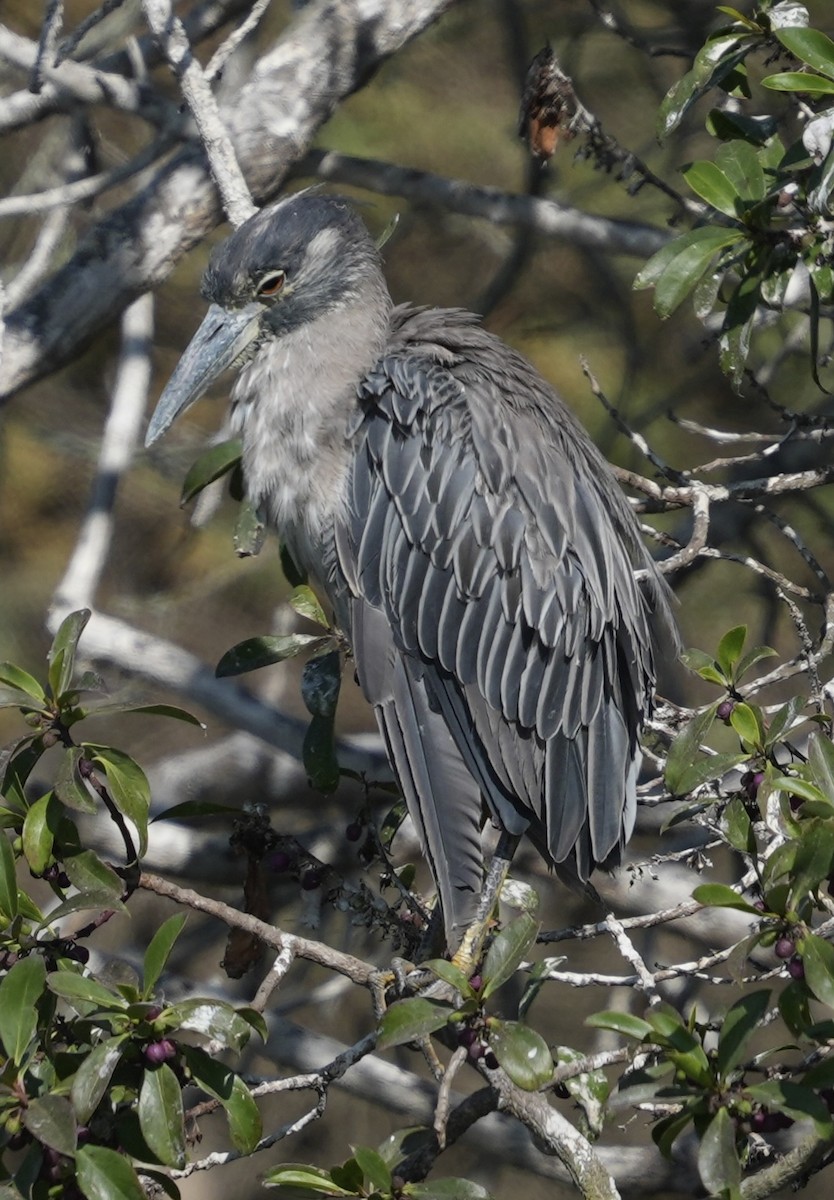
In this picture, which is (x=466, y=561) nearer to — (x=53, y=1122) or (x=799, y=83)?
(x=799, y=83)

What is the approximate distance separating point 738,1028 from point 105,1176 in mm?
584

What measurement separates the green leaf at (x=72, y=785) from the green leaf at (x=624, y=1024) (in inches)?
20.5

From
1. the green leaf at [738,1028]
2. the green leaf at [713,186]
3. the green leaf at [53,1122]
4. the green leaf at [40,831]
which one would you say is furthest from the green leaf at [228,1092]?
the green leaf at [713,186]

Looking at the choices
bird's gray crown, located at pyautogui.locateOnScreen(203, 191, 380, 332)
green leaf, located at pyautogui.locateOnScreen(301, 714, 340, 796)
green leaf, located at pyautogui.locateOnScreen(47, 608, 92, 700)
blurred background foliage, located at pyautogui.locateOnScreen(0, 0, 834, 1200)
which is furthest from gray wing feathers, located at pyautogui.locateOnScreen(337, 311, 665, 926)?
blurred background foliage, located at pyautogui.locateOnScreen(0, 0, 834, 1200)

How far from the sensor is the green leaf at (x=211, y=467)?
6.85ft

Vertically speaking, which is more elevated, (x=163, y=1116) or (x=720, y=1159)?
(x=163, y=1116)

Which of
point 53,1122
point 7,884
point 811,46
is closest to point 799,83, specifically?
point 811,46

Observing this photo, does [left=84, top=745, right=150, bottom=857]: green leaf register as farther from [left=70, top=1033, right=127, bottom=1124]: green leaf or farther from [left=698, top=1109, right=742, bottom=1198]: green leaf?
[left=698, top=1109, right=742, bottom=1198]: green leaf

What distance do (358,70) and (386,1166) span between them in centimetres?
203

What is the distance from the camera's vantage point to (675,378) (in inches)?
124

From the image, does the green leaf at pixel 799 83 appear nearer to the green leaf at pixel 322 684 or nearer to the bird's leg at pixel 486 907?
the green leaf at pixel 322 684

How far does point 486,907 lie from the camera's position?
1.92 m

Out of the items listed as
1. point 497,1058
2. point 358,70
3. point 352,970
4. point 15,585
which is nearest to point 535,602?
point 352,970

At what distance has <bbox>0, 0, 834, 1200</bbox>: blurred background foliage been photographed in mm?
3088
